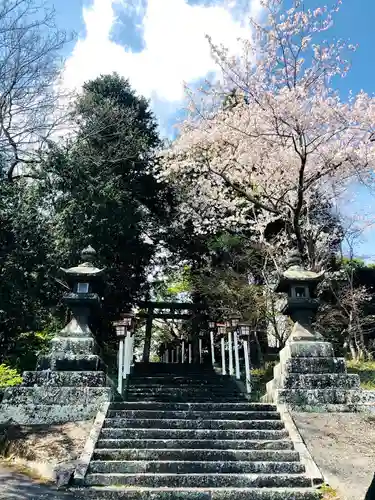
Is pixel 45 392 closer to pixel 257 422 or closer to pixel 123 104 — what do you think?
pixel 257 422

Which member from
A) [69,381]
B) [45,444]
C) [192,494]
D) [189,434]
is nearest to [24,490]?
[45,444]

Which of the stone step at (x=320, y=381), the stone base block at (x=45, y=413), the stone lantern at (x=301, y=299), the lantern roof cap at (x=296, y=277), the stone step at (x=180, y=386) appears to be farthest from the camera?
the stone step at (x=180, y=386)

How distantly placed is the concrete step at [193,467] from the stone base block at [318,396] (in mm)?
1836

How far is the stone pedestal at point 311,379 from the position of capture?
7613 mm

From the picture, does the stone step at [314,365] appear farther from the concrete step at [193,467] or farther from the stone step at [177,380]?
the stone step at [177,380]

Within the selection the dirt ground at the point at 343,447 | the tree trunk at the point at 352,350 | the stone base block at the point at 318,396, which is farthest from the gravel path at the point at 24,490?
the tree trunk at the point at 352,350

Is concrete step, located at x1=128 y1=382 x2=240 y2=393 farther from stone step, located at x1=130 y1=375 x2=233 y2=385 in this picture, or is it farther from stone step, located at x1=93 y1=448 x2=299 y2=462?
stone step, located at x1=93 y1=448 x2=299 y2=462

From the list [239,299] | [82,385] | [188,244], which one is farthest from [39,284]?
[188,244]

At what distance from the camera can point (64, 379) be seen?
7.79 m

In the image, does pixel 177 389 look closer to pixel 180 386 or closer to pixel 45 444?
pixel 180 386

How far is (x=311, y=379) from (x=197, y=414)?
2154 millimetres

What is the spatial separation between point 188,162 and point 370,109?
19.5ft

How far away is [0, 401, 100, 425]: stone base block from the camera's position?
23.5ft

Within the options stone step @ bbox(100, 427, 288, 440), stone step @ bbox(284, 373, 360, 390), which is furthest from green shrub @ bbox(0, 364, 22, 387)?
stone step @ bbox(284, 373, 360, 390)
